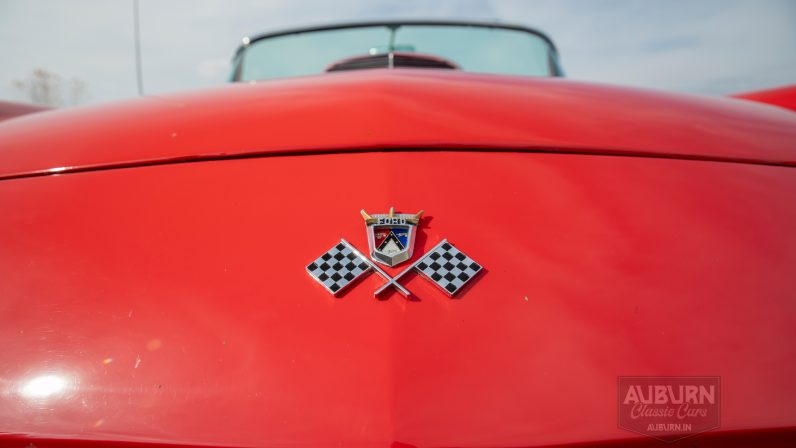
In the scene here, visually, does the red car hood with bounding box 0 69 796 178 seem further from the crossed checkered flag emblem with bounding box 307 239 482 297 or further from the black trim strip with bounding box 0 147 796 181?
the crossed checkered flag emblem with bounding box 307 239 482 297

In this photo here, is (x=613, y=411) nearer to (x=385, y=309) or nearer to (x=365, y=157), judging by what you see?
(x=385, y=309)

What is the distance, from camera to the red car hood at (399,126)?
31.4 inches

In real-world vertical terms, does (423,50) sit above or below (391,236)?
above

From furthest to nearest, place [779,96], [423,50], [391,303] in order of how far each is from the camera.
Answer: [423,50]
[779,96]
[391,303]

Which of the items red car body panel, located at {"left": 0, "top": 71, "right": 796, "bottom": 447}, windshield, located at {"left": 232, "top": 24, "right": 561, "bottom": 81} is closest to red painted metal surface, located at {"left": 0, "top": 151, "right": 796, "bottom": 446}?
red car body panel, located at {"left": 0, "top": 71, "right": 796, "bottom": 447}

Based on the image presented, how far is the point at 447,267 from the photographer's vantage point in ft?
2.01

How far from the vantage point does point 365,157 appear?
743 millimetres

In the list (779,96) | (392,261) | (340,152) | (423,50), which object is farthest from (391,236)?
(423,50)

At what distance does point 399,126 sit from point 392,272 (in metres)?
0.30

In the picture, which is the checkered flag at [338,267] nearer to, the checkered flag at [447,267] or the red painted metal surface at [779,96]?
the checkered flag at [447,267]

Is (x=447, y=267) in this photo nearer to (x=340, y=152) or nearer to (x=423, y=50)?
(x=340, y=152)

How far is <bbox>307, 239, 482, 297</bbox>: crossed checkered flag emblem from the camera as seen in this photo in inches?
23.1

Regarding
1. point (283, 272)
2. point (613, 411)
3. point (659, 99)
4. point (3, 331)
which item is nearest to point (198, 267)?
point (283, 272)

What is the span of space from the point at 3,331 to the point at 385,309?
49 centimetres
